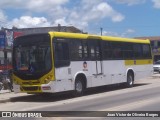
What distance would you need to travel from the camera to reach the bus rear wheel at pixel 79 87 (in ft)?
71.3

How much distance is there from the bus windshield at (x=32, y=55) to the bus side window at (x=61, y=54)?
424 mm

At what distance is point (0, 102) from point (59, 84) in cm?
266

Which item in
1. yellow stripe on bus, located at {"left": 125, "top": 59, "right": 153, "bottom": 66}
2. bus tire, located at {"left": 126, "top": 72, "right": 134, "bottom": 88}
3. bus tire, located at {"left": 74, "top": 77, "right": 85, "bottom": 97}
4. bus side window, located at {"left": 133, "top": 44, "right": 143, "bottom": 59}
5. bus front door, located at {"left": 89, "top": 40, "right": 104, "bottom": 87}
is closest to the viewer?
bus tire, located at {"left": 74, "top": 77, "right": 85, "bottom": 97}

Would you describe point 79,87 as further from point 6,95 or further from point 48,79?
point 6,95

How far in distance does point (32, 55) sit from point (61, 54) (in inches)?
50.6

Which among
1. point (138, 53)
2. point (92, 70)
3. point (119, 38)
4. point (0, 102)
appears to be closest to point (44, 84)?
point (0, 102)

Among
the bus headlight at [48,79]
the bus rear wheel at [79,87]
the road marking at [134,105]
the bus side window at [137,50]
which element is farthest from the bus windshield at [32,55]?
the bus side window at [137,50]

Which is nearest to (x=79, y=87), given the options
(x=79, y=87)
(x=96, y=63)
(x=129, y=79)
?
(x=79, y=87)

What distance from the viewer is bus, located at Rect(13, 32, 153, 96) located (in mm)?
19984

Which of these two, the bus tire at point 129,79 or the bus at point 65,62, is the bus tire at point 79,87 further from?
the bus tire at point 129,79

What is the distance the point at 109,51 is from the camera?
24859mm

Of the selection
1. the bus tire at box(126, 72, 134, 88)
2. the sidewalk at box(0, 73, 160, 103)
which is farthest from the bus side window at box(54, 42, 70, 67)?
the bus tire at box(126, 72, 134, 88)

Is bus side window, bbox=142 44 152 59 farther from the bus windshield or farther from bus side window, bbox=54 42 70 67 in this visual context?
the bus windshield

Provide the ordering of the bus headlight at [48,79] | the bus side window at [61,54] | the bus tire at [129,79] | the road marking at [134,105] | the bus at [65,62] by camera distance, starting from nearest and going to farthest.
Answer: the road marking at [134,105] < the bus headlight at [48,79] < the bus at [65,62] < the bus side window at [61,54] < the bus tire at [129,79]
